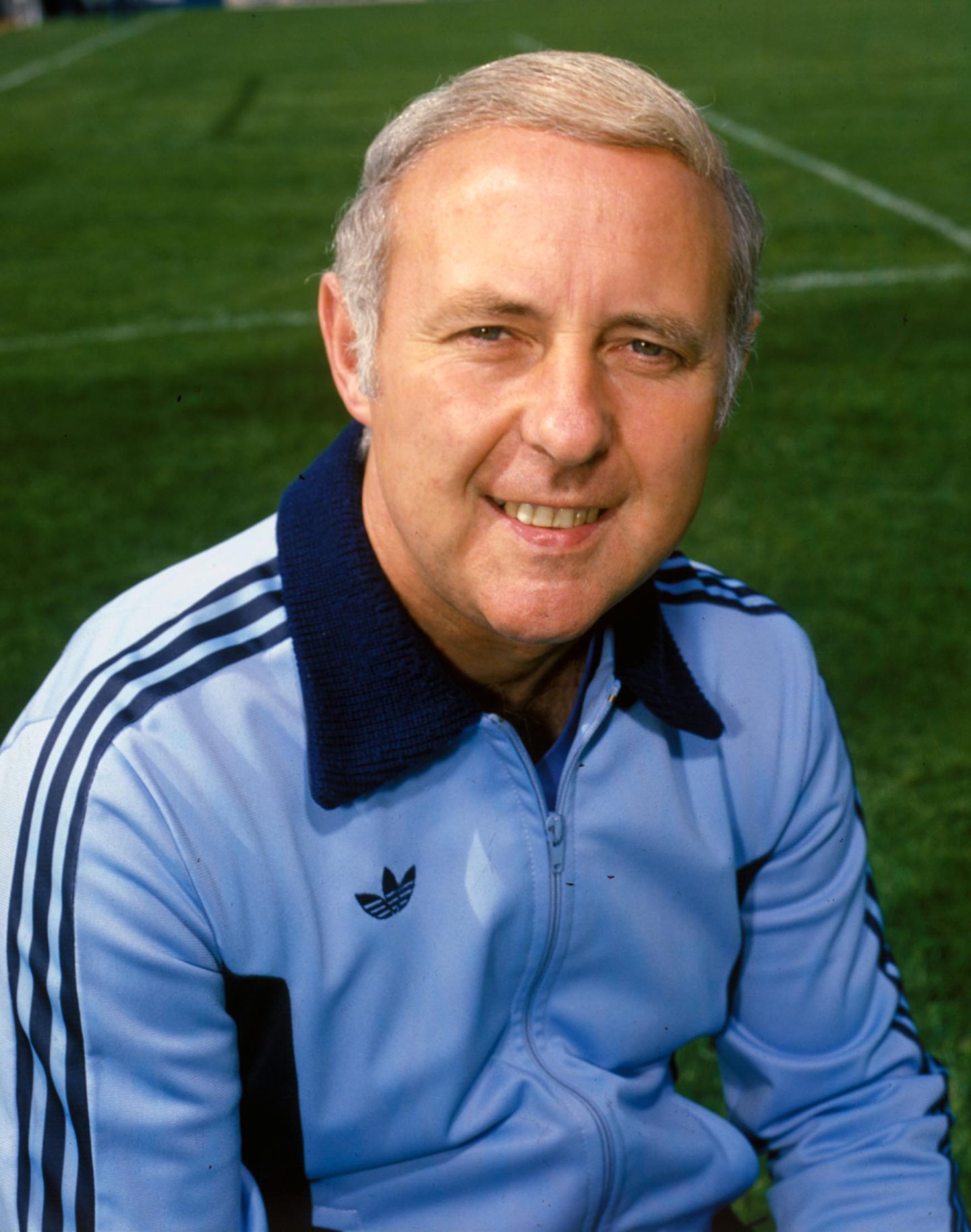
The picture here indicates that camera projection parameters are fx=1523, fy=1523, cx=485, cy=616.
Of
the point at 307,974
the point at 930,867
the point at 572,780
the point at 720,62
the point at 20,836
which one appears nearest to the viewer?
the point at 20,836

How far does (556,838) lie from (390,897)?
8.7 inches

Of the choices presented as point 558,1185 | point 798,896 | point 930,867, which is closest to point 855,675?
point 930,867

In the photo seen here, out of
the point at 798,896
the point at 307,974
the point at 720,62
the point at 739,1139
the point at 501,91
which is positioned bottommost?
the point at 720,62

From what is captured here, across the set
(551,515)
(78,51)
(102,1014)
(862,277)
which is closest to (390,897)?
(102,1014)

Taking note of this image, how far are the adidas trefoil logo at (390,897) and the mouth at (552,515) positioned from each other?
1.42 ft

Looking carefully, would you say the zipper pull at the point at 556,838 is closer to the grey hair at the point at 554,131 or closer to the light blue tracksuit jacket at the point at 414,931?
the light blue tracksuit jacket at the point at 414,931

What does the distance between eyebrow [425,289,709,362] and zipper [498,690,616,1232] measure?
0.46 metres

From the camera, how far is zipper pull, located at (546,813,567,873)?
1.86m

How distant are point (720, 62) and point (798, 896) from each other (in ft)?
61.1

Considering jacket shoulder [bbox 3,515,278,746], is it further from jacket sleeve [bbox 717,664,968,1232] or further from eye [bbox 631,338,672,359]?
jacket sleeve [bbox 717,664,968,1232]

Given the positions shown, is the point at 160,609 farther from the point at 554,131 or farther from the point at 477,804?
the point at 554,131

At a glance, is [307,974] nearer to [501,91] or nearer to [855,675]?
[501,91]

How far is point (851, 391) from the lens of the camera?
6.94 m

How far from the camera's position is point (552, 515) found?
177 centimetres
